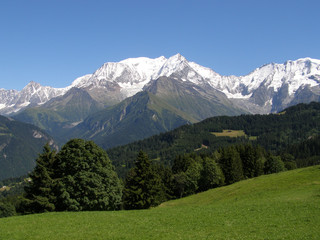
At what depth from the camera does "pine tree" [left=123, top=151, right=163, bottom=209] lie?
6888cm

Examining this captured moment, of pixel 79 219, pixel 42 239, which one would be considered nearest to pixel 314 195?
pixel 79 219

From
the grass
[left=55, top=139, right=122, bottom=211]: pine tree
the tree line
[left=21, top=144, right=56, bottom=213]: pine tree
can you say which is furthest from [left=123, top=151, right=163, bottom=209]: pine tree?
the grass

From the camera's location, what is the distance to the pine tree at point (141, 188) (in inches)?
2712

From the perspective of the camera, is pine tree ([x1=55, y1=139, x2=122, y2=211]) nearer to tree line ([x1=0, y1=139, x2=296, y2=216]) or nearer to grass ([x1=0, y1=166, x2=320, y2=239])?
tree line ([x1=0, y1=139, x2=296, y2=216])

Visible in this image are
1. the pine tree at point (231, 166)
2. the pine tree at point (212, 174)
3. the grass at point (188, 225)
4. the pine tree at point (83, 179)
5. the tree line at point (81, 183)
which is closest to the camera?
the grass at point (188, 225)

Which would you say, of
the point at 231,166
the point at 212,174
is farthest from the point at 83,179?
the point at 231,166

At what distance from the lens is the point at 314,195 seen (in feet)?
167

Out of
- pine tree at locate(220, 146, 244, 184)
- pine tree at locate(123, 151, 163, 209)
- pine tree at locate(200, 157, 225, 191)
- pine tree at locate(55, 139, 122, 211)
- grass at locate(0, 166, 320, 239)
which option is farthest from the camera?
pine tree at locate(220, 146, 244, 184)

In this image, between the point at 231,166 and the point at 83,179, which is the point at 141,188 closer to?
the point at 83,179

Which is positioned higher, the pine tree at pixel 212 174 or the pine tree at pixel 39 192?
the pine tree at pixel 39 192

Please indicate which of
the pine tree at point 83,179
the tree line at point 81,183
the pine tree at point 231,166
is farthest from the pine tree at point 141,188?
the pine tree at point 231,166

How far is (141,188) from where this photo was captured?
69.2 m

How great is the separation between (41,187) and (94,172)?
9.26 m

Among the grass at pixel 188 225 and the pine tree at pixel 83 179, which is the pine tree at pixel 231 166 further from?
the grass at pixel 188 225
